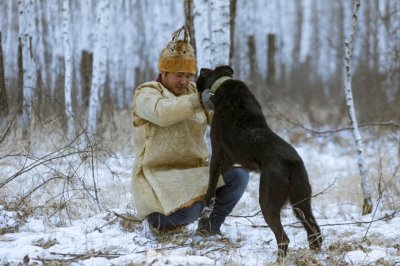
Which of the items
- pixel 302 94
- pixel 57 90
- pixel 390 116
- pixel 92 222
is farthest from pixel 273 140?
pixel 302 94

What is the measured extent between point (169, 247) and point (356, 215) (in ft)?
7.61

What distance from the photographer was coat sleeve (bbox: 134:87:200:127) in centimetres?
344

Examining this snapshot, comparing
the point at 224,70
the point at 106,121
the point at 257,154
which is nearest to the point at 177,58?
the point at 224,70

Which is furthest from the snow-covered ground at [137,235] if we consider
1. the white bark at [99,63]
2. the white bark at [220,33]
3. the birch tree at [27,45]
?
the birch tree at [27,45]

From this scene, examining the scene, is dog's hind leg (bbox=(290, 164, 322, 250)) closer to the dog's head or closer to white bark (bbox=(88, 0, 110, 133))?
the dog's head

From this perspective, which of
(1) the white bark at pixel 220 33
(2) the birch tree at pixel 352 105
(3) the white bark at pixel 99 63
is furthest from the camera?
(3) the white bark at pixel 99 63

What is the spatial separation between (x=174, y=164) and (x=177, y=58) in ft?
2.59

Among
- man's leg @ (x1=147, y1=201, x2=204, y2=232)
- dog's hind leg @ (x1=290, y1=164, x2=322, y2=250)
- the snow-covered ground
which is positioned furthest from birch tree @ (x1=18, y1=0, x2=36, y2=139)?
dog's hind leg @ (x1=290, y1=164, x2=322, y2=250)

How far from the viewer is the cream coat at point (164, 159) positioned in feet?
12.2

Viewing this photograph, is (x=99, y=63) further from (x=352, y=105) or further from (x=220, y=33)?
(x=352, y=105)

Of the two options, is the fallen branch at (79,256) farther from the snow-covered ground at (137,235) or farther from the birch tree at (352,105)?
the birch tree at (352,105)

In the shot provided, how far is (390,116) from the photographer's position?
1052 cm

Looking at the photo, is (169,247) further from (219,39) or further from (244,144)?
(219,39)

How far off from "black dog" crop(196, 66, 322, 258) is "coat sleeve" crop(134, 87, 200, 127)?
189 mm
